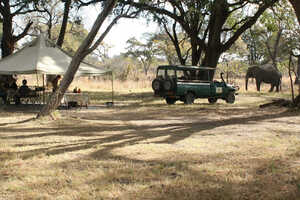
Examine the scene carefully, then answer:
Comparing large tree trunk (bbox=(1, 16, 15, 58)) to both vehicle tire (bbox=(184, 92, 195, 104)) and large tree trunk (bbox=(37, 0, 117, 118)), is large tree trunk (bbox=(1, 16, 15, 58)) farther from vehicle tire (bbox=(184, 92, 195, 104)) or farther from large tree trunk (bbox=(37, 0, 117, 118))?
large tree trunk (bbox=(37, 0, 117, 118))

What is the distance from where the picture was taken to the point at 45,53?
1493cm

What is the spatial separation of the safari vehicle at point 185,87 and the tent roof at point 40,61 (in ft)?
9.26

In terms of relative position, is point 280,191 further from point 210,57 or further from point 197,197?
point 210,57

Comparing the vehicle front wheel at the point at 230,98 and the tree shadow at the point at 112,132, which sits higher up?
the vehicle front wheel at the point at 230,98

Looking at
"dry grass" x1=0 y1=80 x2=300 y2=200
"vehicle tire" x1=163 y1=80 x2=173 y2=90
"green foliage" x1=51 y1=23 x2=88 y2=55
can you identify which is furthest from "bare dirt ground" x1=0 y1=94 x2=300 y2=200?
"green foliage" x1=51 y1=23 x2=88 y2=55

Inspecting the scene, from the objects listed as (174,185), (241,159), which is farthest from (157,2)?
(174,185)

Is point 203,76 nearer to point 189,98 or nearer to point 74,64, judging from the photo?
point 189,98

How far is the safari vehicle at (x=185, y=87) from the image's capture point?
1666 centimetres

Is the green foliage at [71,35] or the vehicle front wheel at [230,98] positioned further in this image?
the green foliage at [71,35]

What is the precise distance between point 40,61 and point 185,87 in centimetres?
672

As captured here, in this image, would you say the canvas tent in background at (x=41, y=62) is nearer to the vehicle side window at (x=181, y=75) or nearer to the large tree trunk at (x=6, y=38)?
the vehicle side window at (x=181, y=75)

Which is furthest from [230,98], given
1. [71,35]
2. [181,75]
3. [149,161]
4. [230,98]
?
[71,35]

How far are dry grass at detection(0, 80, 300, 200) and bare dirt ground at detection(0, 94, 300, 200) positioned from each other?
12 mm

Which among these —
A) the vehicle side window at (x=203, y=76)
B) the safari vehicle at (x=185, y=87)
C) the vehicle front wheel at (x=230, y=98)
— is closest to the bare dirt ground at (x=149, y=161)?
the safari vehicle at (x=185, y=87)
